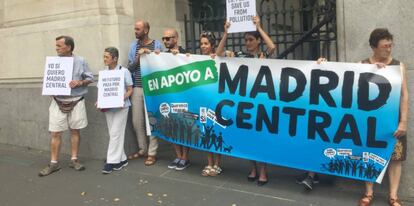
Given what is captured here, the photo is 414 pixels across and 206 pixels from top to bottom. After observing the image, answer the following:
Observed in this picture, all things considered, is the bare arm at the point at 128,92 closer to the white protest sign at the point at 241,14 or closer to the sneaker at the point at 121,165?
the sneaker at the point at 121,165

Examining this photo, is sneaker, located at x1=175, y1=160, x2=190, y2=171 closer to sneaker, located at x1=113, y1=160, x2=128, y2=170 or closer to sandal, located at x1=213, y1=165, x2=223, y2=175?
sandal, located at x1=213, y1=165, x2=223, y2=175

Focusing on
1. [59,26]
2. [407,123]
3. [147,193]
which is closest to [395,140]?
[407,123]

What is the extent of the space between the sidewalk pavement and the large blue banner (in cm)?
34

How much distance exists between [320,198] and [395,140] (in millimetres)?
962

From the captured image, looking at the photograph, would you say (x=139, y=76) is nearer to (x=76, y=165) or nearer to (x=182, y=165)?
(x=182, y=165)

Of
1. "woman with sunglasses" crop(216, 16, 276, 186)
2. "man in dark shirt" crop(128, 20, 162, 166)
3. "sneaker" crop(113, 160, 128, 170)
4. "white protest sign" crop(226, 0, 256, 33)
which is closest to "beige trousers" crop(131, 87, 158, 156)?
"man in dark shirt" crop(128, 20, 162, 166)

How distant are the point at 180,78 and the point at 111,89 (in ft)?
3.03

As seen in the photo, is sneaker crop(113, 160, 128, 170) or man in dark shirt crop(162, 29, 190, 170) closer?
man in dark shirt crop(162, 29, 190, 170)

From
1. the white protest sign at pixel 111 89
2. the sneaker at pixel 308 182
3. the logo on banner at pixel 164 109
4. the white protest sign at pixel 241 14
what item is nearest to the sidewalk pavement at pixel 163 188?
the sneaker at pixel 308 182

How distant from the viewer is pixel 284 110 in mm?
4855

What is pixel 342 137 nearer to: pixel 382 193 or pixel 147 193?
pixel 382 193

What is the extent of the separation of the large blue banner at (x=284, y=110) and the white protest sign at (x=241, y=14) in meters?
0.35

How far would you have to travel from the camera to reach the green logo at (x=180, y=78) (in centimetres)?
535

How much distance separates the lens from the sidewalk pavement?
4.84 meters
